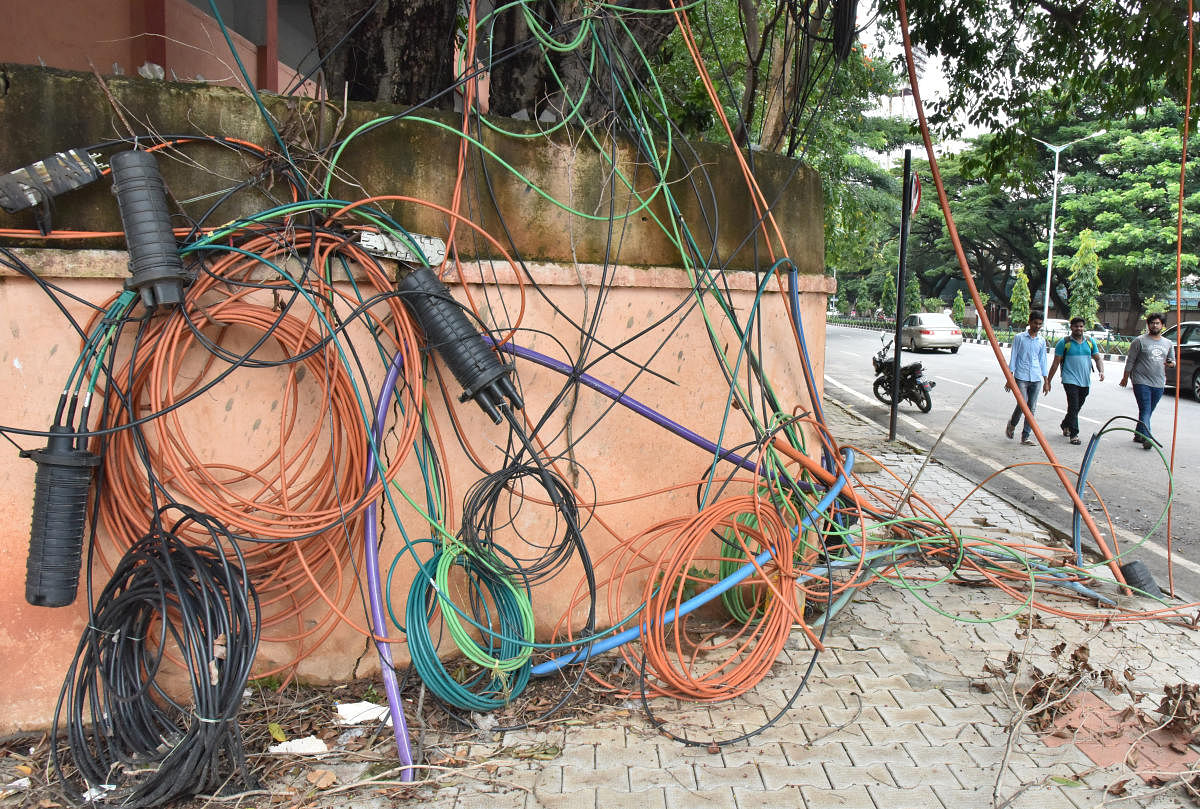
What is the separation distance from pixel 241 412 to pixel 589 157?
1821 mm

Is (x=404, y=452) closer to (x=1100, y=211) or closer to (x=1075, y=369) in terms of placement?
(x=1075, y=369)

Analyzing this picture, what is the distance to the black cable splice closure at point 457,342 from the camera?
10.3 ft

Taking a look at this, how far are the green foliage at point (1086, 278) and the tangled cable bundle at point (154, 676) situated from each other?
33.2 m

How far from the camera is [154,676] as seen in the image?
2.92 m

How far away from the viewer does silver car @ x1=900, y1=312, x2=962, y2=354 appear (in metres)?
26.3

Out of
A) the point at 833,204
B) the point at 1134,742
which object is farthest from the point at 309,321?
the point at 833,204

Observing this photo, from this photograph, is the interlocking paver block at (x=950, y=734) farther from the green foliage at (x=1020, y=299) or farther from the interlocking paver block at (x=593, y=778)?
the green foliage at (x=1020, y=299)

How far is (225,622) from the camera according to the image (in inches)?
109

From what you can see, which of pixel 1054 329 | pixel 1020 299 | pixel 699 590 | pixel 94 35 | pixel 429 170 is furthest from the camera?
pixel 1020 299

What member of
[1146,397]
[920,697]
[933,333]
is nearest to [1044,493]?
[1146,397]

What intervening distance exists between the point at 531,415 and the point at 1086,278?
32601mm

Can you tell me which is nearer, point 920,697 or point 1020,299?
point 920,697

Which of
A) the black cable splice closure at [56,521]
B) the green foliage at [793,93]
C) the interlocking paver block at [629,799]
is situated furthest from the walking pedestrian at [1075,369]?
the black cable splice closure at [56,521]

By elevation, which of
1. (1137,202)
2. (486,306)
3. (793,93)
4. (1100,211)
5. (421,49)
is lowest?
(486,306)
